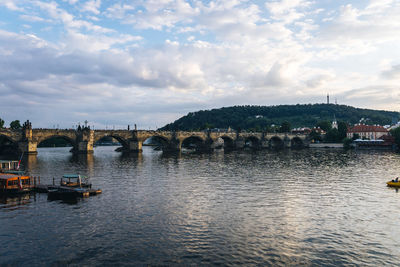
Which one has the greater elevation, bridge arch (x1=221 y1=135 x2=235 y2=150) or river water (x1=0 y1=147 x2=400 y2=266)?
bridge arch (x1=221 y1=135 x2=235 y2=150)

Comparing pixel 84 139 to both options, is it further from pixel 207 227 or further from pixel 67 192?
pixel 207 227

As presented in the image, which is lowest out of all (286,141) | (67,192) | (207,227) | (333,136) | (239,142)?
(207,227)

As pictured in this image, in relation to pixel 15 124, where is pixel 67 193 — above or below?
below

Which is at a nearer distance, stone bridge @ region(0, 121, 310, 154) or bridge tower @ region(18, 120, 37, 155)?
bridge tower @ region(18, 120, 37, 155)

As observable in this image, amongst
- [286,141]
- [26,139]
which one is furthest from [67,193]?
[286,141]

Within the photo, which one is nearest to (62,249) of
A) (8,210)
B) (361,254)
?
(8,210)

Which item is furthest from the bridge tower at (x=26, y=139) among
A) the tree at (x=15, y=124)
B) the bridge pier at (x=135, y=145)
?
the tree at (x=15, y=124)

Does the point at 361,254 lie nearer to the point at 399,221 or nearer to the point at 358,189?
the point at 399,221

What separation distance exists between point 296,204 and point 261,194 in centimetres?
604

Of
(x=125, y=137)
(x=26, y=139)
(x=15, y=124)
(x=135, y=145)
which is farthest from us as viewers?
(x=15, y=124)

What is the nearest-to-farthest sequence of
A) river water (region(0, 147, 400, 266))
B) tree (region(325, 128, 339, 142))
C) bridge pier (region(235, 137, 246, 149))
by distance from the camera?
1. river water (region(0, 147, 400, 266))
2. bridge pier (region(235, 137, 246, 149))
3. tree (region(325, 128, 339, 142))

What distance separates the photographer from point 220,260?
18.8 m

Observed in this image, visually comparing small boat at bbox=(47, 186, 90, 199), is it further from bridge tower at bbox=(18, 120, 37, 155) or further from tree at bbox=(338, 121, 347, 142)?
tree at bbox=(338, 121, 347, 142)

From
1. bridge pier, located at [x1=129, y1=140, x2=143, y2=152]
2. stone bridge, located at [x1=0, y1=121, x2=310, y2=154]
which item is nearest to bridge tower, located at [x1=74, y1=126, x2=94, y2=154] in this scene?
stone bridge, located at [x1=0, y1=121, x2=310, y2=154]
